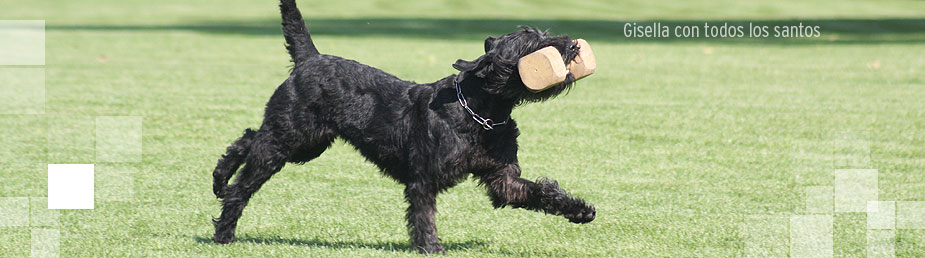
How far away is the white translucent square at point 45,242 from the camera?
250 inches

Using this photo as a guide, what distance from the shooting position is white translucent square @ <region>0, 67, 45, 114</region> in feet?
43.4

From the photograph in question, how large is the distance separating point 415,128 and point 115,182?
3.79m

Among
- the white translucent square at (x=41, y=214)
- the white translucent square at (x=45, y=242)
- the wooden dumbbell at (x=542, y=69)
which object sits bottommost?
the white translucent square at (x=45, y=242)

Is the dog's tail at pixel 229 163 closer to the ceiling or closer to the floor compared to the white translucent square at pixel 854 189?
closer to the ceiling

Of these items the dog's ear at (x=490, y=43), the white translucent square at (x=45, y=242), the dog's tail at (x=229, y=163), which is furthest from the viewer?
the dog's tail at (x=229, y=163)

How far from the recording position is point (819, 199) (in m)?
8.41

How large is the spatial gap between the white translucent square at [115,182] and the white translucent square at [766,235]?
15.1 ft

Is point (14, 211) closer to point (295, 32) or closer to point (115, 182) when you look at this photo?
point (115, 182)

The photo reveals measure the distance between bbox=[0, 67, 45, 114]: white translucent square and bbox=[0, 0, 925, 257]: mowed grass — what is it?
0.24 m

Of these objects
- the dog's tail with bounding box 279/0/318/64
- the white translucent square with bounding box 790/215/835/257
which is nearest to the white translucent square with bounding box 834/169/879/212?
the white translucent square with bounding box 790/215/835/257

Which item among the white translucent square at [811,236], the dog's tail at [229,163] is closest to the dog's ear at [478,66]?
the dog's tail at [229,163]

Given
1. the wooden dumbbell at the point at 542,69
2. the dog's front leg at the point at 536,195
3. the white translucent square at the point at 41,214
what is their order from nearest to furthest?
the wooden dumbbell at the point at 542,69, the dog's front leg at the point at 536,195, the white translucent square at the point at 41,214

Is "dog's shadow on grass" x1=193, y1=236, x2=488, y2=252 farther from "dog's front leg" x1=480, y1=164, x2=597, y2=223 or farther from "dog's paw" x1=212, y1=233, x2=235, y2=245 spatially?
"dog's front leg" x1=480, y1=164, x2=597, y2=223

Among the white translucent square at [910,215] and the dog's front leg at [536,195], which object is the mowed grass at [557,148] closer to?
the white translucent square at [910,215]
